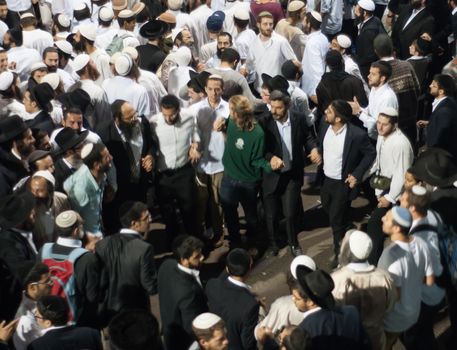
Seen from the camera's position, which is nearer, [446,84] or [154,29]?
[446,84]

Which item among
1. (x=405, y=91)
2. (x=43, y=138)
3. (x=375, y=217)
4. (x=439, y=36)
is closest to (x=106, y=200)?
(x=43, y=138)

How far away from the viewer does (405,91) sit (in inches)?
371

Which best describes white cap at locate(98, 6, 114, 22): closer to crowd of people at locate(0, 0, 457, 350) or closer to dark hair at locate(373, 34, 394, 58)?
crowd of people at locate(0, 0, 457, 350)

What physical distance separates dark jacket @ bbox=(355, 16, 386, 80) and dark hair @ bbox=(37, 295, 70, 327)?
723cm

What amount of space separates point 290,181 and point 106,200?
183cm

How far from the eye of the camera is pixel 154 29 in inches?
412

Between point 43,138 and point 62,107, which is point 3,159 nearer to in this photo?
point 43,138

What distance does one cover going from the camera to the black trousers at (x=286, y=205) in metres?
8.37

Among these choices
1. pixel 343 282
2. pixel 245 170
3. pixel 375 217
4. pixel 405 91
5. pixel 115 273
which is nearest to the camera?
pixel 343 282

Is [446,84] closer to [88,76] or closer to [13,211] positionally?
[88,76]

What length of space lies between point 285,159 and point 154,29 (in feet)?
10.3

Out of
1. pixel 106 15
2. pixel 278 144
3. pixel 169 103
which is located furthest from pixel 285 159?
pixel 106 15

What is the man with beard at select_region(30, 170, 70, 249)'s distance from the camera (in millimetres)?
6596

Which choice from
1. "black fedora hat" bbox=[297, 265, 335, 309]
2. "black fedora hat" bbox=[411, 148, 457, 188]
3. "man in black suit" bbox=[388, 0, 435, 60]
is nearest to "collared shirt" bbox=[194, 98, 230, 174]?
"black fedora hat" bbox=[411, 148, 457, 188]
